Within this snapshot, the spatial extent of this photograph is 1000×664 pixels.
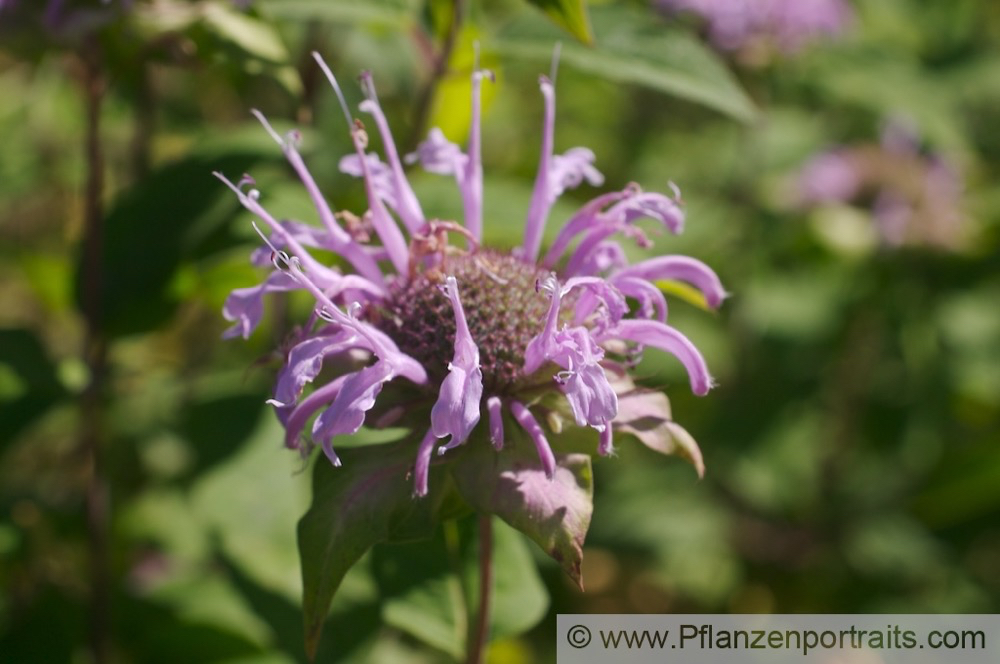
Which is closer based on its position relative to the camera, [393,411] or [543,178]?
[393,411]

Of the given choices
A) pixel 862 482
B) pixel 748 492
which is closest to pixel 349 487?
pixel 748 492

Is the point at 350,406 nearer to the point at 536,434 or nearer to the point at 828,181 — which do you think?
→ the point at 536,434

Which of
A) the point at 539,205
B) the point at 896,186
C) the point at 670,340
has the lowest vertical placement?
the point at 670,340

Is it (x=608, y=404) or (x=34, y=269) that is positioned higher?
(x=34, y=269)

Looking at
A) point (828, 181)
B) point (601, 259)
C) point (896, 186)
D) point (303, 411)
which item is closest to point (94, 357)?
point (303, 411)

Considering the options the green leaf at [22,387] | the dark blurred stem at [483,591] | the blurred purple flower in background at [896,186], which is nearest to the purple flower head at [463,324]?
the dark blurred stem at [483,591]

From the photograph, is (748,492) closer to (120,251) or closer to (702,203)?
(702,203)

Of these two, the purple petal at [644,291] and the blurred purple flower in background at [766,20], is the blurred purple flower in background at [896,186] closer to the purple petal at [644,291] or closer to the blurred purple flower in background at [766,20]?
the blurred purple flower in background at [766,20]
